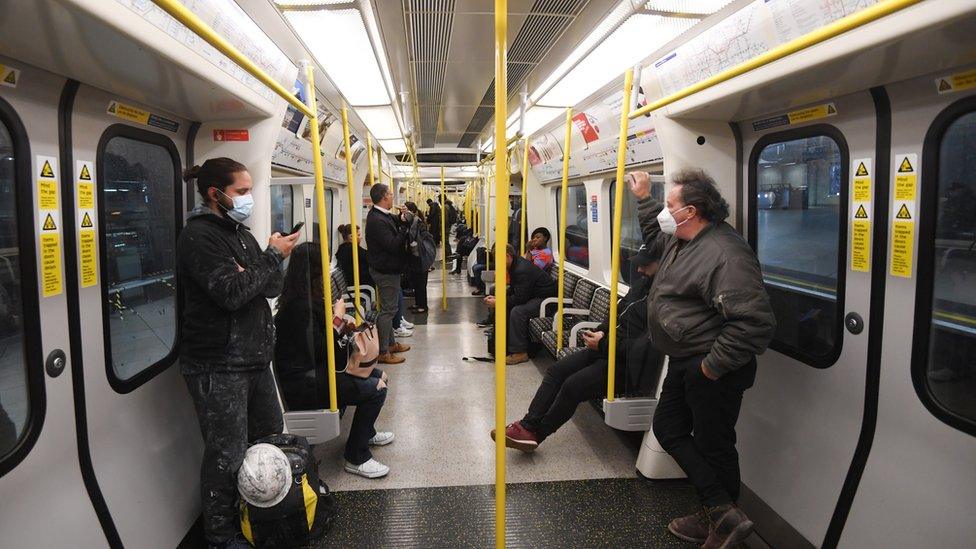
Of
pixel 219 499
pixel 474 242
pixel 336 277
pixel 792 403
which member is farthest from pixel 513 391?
pixel 474 242

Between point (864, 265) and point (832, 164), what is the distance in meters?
0.58

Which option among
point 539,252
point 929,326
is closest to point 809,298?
point 929,326

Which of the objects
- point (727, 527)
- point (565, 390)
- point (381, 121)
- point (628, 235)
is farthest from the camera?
point (381, 121)

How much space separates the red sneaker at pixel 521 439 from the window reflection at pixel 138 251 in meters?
2.28

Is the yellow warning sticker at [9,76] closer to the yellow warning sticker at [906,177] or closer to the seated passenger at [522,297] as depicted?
the yellow warning sticker at [906,177]

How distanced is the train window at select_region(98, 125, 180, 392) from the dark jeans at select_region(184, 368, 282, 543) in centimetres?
41

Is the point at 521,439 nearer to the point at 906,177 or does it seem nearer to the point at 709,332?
the point at 709,332

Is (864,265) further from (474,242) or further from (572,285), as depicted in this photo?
(474,242)

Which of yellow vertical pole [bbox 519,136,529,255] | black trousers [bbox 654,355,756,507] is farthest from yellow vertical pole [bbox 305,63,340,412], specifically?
yellow vertical pole [bbox 519,136,529,255]

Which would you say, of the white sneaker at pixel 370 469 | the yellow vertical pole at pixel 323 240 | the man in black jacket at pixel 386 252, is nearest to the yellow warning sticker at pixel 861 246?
the yellow vertical pole at pixel 323 240

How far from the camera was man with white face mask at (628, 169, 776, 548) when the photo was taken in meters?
2.38

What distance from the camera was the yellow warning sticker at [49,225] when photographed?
79.7 inches

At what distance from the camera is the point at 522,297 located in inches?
243

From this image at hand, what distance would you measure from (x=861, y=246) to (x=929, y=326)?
456 mm
